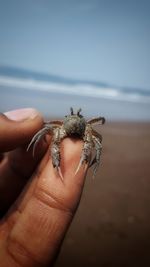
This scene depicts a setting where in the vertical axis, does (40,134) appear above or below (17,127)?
below

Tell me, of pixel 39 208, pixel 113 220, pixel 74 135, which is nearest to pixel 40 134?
pixel 74 135

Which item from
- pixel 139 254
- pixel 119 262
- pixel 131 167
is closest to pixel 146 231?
pixel 139 254

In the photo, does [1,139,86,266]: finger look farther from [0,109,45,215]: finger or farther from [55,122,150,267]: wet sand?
[55,122,150,267]: wet sand

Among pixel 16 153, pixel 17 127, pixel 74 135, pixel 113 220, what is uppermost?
pixel 17 127

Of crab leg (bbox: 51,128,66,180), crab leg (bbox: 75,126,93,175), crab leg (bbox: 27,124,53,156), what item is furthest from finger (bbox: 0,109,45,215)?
crab leg (bbox: 75,126,93,175)

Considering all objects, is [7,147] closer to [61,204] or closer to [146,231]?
[61,204]

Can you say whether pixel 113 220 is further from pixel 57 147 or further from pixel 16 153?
pixel 57 147
